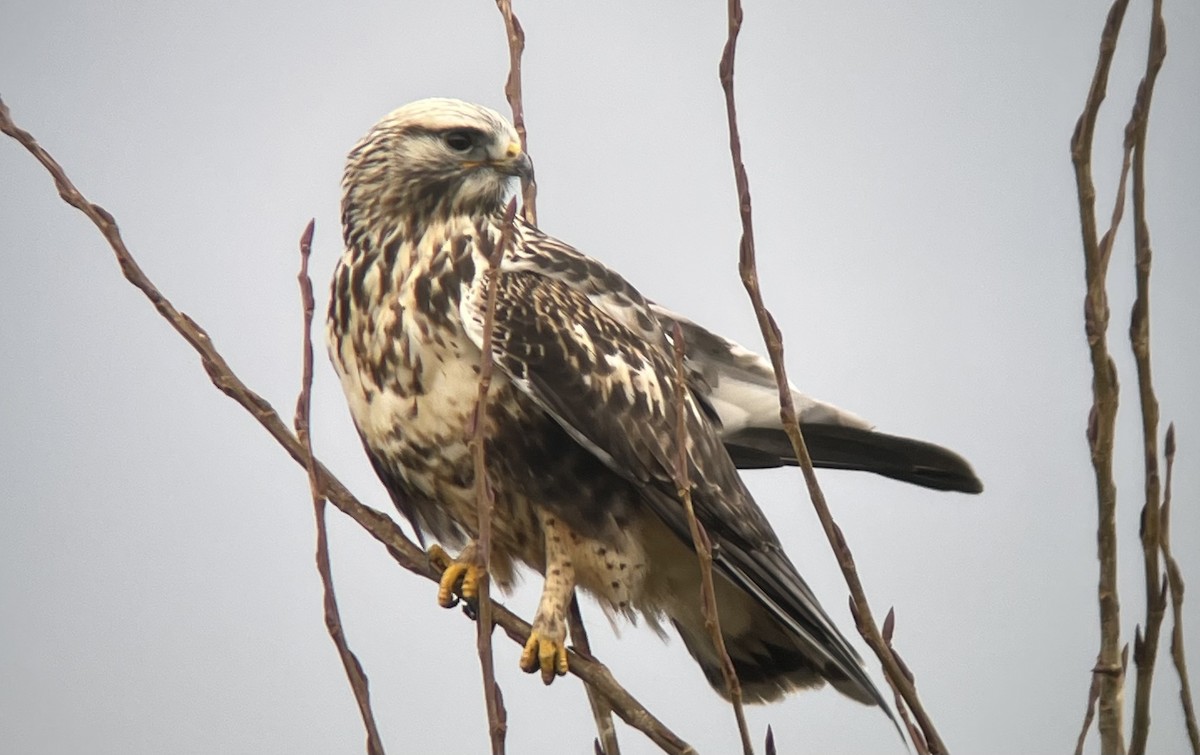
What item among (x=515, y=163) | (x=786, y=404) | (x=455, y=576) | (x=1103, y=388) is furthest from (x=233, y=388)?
(x=1103, y=388)

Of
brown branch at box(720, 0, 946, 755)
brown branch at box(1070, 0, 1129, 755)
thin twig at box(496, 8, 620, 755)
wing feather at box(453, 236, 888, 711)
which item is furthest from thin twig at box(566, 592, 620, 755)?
brown branch at box(1070, 0, 1129, 755)

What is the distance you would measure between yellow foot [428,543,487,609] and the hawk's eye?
1.08 metres

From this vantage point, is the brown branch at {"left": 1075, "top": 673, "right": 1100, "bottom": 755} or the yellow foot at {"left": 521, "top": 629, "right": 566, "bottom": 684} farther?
the yellow foot at {"left": 521, "top": 629, "right": 566, "bottom": 684}

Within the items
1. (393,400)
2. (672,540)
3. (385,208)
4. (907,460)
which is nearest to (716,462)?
(672,540)

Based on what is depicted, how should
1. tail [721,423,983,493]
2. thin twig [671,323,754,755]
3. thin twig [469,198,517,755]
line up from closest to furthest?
thin twig [469,198,517,755] → thin twig [671,323,754,755] → tail [721,423,983,493]

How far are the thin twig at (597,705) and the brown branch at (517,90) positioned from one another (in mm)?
1106

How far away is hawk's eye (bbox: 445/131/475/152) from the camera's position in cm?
394

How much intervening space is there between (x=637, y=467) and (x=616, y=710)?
2.85ft

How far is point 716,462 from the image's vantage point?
3826 millimetres

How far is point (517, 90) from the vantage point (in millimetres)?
3707

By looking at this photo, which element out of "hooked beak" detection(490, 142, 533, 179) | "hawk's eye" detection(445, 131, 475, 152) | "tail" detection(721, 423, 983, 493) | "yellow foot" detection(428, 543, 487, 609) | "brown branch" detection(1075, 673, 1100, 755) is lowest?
"brown branch" detection(1075, 673, 1100, 755)

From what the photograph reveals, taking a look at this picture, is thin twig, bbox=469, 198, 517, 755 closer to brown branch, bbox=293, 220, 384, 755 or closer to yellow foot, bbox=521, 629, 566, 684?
brown branch, bbox=293, 220, 384, 755

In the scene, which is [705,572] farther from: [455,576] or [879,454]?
[879,454]

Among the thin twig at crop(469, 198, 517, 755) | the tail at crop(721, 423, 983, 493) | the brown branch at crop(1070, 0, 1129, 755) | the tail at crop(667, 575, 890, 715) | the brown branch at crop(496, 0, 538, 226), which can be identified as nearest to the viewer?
the brown branch at crop(1070, 0, 1129, 755)
